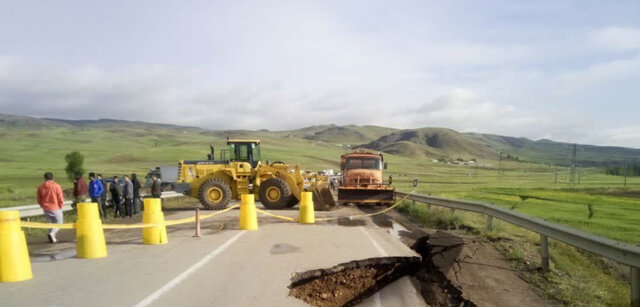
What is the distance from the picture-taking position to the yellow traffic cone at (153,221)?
10836mm

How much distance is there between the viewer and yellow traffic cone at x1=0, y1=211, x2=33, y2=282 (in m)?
7.30

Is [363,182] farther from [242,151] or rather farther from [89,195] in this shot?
[89,195]

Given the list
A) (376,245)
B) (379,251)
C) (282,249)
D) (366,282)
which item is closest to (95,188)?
(282,249)

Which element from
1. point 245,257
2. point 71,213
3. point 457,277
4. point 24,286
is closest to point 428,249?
point 457,277

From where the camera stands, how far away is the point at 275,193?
20.7 meters

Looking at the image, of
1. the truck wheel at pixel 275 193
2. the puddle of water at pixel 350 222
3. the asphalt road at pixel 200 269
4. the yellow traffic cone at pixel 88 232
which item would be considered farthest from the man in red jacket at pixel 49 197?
the truck wheel at pixel 275 193

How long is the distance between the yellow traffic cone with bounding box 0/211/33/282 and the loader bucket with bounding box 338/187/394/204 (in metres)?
17.1

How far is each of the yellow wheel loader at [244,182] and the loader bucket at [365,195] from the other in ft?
3.65

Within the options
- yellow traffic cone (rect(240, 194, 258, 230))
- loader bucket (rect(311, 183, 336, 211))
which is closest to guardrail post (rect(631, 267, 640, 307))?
yellow traffic cone (rect(240, 194, 258, 230))

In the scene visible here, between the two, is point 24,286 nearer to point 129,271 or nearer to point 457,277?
point 129,271

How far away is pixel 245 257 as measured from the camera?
9.37 m

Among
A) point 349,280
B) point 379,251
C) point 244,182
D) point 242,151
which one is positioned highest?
point 242,151

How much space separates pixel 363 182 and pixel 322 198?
13.5 ft

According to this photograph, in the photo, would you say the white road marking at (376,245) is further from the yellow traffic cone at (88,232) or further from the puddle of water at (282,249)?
the yellow traffic cone at (88,232)
